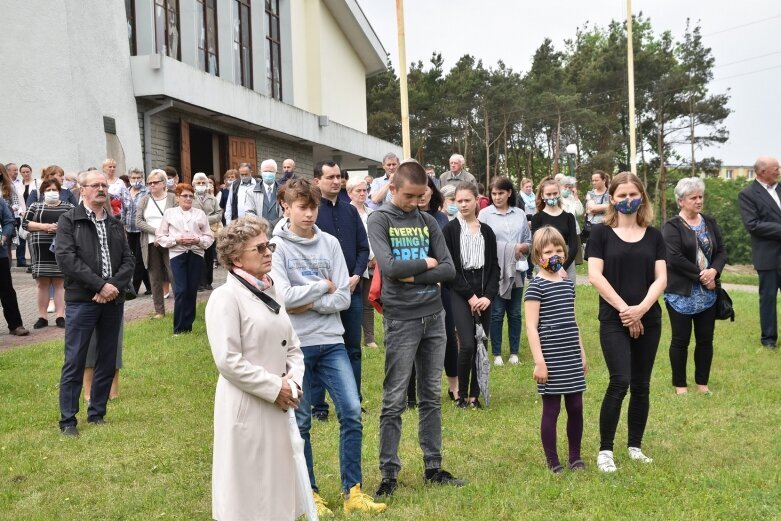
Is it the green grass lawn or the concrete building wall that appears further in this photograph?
the concrete building wall

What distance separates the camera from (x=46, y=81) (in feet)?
59.2

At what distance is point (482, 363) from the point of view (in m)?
8.12

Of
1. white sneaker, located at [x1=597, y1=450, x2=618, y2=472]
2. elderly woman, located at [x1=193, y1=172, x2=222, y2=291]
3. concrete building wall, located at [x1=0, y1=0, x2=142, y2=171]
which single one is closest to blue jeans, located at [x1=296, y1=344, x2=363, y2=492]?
white sneaker, located at [x1=597, y1=450, x2=618, y2=472]

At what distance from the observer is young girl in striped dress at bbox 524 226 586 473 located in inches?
235

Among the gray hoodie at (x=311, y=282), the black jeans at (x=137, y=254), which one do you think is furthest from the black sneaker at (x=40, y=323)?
the gray hoodie at (x=311, y=282)

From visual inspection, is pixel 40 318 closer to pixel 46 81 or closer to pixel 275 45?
pixel 46 81

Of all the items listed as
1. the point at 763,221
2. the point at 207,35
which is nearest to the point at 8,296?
the point at 763,221

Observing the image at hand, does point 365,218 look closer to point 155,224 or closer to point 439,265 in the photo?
point 155,224

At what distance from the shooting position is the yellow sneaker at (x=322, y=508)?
17.3ft

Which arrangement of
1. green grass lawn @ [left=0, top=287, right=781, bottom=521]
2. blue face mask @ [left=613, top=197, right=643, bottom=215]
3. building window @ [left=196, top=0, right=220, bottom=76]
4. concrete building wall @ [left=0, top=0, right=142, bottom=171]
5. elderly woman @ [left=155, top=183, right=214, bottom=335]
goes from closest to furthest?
1. green grass lawn @ [left=0, top=287, right=781, bottom=521]
2. blue face mask @ [left=613, top=197, right=643, bottom=215]
3. elderly woman @ [left=155, top=183, right=214, bottom=335]
4. concrete building wall @ [left=0, top=0, right=142, bottom=171]
5. building window @ [left=196, top=0, right=220, bottom=76]

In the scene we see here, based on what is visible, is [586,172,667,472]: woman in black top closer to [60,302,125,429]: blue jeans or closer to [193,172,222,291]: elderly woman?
[60,302,125,429]: blue jeans

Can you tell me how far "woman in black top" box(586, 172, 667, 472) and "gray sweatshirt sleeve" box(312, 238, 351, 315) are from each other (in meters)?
1.88

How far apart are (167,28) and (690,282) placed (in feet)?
57.0

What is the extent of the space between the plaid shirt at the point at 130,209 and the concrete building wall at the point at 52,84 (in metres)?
4.75
